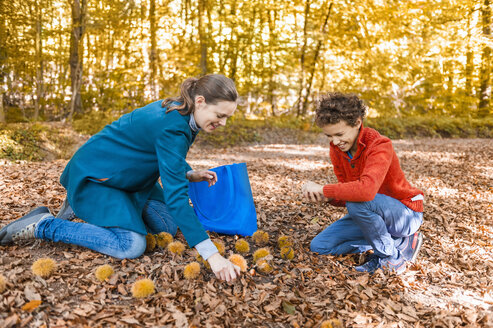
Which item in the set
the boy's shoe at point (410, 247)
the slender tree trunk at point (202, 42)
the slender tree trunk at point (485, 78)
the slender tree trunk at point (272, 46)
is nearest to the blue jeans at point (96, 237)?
the boy's shoe at point (410, 247)

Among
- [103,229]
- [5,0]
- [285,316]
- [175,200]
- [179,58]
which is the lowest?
[285,316]

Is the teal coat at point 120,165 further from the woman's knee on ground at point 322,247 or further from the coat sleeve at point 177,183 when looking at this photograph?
the woman's knee on ground at point 322,247

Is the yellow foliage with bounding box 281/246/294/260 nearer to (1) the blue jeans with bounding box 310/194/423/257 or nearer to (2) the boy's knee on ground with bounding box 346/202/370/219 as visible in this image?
(1) the blue jeans with bounding box 310/194/423/257

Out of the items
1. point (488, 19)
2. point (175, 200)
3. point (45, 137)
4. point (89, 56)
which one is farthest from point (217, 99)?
point (488, 19)

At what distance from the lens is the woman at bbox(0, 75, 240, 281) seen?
2267mm

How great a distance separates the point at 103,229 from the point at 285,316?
1.38 metres

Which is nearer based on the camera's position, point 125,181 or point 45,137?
point 125,181

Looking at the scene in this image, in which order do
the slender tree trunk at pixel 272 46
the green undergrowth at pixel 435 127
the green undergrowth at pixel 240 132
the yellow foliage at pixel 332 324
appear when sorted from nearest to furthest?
the yellow foliage at pixel 332 324 → the green undergrowth at pixel 240 132 → the slender tree trunk at pixel 272 46 → the green undergrowth at pixel 435 127

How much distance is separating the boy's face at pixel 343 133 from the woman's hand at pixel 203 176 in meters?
0.91

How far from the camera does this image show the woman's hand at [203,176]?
281 centimetres

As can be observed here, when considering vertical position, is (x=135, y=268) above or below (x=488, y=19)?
below

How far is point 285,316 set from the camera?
2.09 m

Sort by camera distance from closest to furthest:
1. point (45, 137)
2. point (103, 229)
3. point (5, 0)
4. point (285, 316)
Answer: point (285, 316) → point (103, 229) → point (45, 137) → point (5, 0)

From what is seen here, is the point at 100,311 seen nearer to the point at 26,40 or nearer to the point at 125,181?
the point at 125,181
